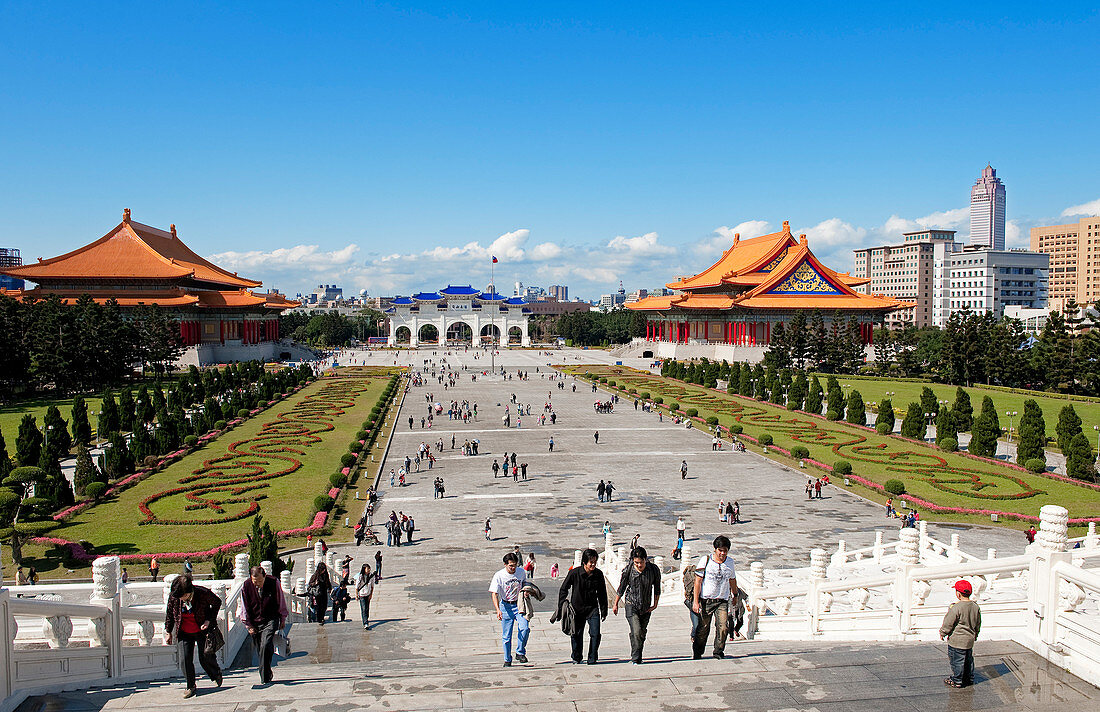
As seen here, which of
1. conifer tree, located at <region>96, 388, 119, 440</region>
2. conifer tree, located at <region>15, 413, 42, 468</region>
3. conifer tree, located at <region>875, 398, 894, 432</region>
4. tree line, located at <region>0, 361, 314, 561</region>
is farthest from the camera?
conifer tree, located at <region>875, 398, 894, 432</region>

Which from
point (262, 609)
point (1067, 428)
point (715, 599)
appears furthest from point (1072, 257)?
point (262, 609)

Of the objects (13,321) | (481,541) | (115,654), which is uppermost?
(13,321)

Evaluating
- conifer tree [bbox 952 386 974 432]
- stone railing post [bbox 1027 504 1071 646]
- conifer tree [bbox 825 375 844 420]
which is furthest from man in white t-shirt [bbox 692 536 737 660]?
conifer tree [bbox 825 375 844 420]

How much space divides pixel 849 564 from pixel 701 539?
18.8 ft

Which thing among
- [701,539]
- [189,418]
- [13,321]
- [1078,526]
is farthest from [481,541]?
[13,321]

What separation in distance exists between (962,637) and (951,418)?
97.1 ft

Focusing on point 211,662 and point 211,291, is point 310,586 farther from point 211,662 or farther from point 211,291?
point 211,291

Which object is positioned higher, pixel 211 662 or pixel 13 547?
pixel 211 662

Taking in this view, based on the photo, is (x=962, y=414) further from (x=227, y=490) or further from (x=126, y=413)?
(x=126, y=413)

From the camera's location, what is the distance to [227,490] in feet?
87.9

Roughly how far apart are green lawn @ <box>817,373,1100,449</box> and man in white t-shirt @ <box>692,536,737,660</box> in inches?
1247

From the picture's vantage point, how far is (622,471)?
1210 inches

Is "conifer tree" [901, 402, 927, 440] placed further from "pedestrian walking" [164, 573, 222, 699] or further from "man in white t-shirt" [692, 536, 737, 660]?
"pedestrian walking" [164, 573, 222, 699]

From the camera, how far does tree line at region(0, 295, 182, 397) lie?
48188 mm
